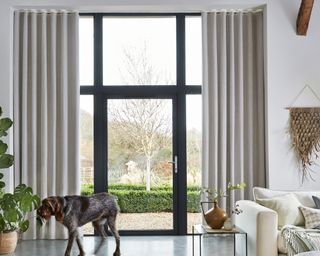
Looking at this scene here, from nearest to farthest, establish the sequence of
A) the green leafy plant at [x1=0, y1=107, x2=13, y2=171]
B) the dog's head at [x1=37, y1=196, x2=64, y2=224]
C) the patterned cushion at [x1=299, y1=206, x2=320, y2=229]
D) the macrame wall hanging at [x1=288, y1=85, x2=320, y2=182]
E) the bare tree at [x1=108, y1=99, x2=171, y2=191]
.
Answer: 1. the dog's head at [x1=37, y1=196, x2=64, y2=224]
2. the patterned cushion at [x1=299, y1=206, x2=320, y2=229]
3. the green leafy plant at [x1=0, y1=107, x2=13, y2=171]
4. the macrame wall hanging at [x1=288, y1=85, x2=320, y2=182]
5. the bare tree at [x1=108, y1=99, x2=171, y2=191]

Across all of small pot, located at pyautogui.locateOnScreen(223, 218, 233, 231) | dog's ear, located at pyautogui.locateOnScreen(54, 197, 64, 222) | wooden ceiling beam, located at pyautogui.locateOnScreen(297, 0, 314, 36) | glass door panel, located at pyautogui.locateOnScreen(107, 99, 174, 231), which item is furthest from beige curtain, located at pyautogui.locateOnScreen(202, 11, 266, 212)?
dog's ear, located at pyautogui.locateOnScreen(54, 197, 64, 222)

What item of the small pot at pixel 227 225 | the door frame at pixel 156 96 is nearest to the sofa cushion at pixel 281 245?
the small pot at pixel 227 225

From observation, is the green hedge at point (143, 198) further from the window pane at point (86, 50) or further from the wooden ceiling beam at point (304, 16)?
the wooden ceiling beam at point (304, 16)

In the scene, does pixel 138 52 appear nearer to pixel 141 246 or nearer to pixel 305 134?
pixel 305 134

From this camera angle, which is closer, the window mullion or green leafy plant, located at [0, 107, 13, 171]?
green leafy plant, located at [0, 107, 13, 171]

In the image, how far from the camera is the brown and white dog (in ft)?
14.9

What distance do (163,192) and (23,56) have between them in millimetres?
2659

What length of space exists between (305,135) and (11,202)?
12.3 ft

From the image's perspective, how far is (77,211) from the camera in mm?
4746

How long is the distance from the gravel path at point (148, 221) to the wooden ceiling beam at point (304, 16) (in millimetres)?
2829

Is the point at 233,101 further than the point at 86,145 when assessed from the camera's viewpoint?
No

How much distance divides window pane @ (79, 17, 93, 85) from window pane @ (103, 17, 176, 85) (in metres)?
0.19

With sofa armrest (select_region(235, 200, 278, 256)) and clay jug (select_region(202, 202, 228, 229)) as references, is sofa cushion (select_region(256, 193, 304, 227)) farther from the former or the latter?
clay jug (select_region(202, 202, 228, 229))

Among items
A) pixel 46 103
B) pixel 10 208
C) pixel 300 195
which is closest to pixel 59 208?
pixel 10 208
